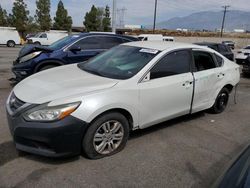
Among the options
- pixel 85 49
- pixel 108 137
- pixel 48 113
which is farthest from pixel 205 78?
pixel 85 49

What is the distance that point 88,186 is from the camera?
3418mm

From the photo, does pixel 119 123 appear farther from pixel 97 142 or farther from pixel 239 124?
pixel 239 124

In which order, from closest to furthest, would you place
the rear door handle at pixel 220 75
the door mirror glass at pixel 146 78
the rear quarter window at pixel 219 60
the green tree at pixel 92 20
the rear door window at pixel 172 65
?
the door mirror glass at pixel 146 78 < the rear door window at pixel 172 65 < the rear door handle at pixel 220 75 < the rear quarter window at pixel 219 60 < the green tree at pixel 92 20

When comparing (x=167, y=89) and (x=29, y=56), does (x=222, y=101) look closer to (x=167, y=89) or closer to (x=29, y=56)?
(x=167, y=89)

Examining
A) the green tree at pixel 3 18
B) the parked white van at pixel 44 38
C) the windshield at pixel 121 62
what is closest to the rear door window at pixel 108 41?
the windshield at pixel 121 62

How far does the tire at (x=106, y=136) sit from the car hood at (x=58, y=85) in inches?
16.9

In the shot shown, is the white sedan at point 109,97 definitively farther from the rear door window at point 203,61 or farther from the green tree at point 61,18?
the green tree at point 61,18

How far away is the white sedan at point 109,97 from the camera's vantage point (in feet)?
12.0

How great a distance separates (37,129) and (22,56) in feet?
16.6

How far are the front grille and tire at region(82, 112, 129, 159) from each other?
3.04ft

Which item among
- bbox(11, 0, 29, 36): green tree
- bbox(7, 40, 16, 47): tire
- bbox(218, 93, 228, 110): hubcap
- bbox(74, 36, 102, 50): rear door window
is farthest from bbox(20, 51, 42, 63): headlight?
bbox(11, 0, 29, 36): green tree

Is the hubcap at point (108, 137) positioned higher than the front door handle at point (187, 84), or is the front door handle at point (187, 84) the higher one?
the front door handle at point (187, 84)

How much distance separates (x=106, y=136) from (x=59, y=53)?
4.50 meters

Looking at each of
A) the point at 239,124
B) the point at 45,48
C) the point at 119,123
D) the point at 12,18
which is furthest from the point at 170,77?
the point at 12,18
